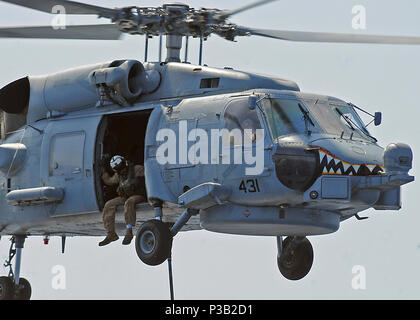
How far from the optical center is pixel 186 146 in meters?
22.1

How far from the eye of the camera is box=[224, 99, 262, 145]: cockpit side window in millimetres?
21359

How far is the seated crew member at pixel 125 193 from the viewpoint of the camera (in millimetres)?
22969

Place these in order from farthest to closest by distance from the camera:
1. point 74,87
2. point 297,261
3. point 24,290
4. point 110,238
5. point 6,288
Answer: point 24,290 < point 6,288 < point 297,261 < point 74,87 < point 110,238

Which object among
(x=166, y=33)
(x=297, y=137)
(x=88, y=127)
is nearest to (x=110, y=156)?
(x=88, y=127)

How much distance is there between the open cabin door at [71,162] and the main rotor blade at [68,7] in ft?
6.12

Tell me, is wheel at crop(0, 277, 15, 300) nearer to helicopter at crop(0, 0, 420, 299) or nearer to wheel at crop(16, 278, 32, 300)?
wheel at crop(16, 278, 32, 300)

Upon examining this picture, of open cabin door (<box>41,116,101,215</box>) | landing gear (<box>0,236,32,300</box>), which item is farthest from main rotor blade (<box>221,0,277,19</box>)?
landing gear (<box>0,236,32,300</box>)

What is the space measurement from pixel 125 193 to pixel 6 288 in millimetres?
4740

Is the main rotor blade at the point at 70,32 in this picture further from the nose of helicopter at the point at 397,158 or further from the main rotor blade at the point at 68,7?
the nose of helicopter at the point at 397,158

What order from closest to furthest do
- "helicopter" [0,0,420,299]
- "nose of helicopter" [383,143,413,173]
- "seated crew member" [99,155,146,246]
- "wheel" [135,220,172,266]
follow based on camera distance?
→ "nose of helicopter" [383,143,413,173], "helicopter" [0,0,420,299], "wheel" [135,220,172,266], "seated crew member" [99,155,146,246]

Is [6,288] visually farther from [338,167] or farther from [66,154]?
[338,167]

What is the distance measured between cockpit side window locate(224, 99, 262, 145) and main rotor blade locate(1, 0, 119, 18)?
3.17 m

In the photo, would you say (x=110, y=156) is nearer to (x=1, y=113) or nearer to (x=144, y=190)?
(x=144, y=190)

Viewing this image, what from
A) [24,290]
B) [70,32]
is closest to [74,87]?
[70,32]
